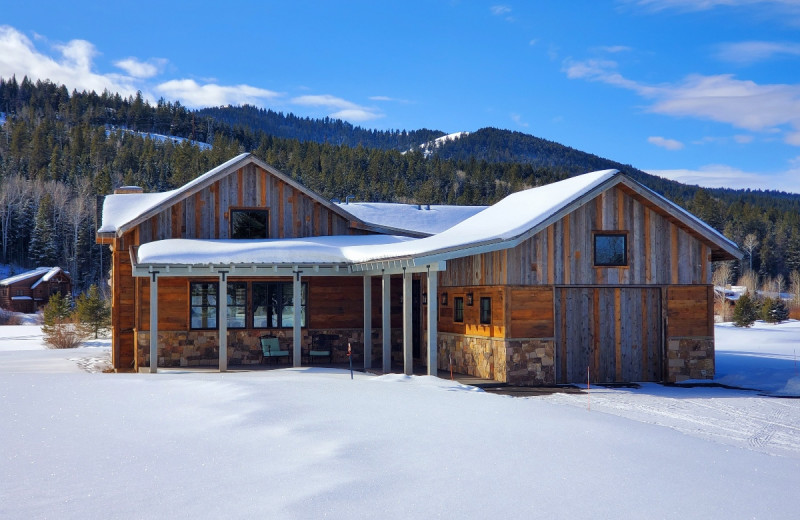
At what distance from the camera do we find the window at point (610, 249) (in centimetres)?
1602

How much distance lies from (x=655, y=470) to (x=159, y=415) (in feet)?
19.3

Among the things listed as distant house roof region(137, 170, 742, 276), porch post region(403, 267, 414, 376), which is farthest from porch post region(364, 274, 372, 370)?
porch post region(403, 267, 414, 376)

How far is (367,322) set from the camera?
18.5 m

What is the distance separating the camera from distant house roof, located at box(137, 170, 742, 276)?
48.0 ft

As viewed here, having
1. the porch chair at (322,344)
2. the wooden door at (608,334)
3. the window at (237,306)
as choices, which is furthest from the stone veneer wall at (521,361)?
the window at (237,306)

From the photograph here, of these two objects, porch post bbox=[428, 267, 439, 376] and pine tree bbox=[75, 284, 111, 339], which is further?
pine tree bbox=[75, 284, 111, 339]

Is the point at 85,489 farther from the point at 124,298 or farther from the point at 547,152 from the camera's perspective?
the point at 547,152

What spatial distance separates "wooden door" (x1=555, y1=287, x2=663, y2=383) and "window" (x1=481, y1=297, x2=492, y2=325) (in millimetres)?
1405

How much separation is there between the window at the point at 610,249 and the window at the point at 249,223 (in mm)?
9159

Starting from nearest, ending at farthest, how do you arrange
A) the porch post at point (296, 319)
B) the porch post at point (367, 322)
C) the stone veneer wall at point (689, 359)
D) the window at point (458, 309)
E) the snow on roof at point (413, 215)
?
the stone veneer wall at point (689, 359) < the porch post at point (296, 319) < the window at point (458, 309) < the porch post at point (367, 322) < the snow on roof at point (413, 215)

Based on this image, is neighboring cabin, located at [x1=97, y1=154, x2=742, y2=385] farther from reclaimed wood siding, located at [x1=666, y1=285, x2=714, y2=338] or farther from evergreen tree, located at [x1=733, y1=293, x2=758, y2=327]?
evergreen tree, located at [x1=733, y1=293, x2=758, y2=327]

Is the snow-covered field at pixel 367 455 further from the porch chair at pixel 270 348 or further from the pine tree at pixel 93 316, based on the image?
the pine tree at pixel 93 316

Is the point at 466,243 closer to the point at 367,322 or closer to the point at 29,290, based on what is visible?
the point at 367,322

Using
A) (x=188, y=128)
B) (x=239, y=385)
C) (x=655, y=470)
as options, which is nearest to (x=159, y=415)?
(x=239, y=385)
